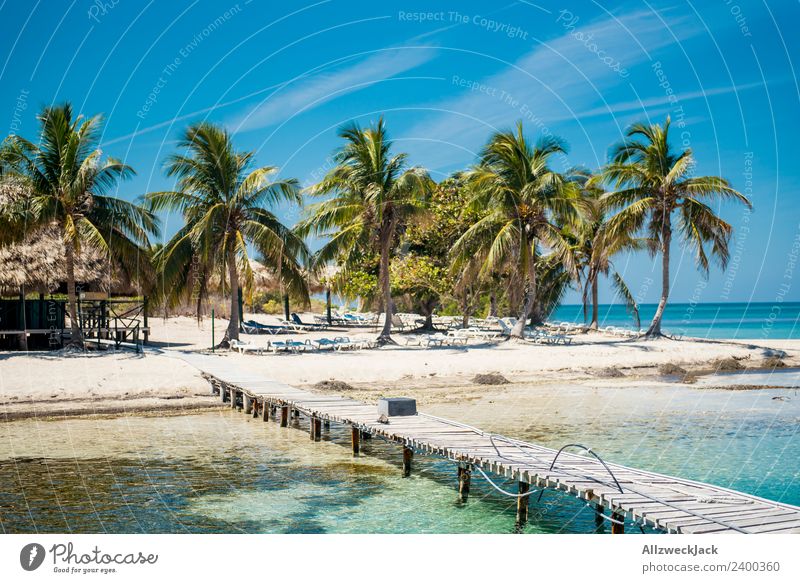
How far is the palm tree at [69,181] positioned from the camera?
77.8 feet

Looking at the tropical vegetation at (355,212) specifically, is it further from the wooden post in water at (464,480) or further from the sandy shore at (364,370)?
the wooden post in water at (464,480)

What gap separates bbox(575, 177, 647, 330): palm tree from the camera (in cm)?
3094

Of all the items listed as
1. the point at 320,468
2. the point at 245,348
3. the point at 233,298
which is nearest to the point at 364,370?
the point at 245,348

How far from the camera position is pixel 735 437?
14805 millimetres

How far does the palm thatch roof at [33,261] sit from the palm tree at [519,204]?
14.0 meters

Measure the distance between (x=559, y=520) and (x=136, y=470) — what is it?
6.49 metres

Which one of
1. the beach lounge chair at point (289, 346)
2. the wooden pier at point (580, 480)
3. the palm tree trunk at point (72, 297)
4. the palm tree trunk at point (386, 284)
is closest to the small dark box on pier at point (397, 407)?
the wooden pier at point (580, 480)

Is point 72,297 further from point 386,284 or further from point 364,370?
point 386,284

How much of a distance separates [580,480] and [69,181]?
66.4 ft

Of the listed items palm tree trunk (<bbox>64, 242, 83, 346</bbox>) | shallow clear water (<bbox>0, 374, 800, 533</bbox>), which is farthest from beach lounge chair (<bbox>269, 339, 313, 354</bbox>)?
shallow clear water (<bbox>0, 374, 800, 533</bbox>)

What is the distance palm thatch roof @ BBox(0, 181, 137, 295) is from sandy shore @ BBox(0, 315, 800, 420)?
279 cm
